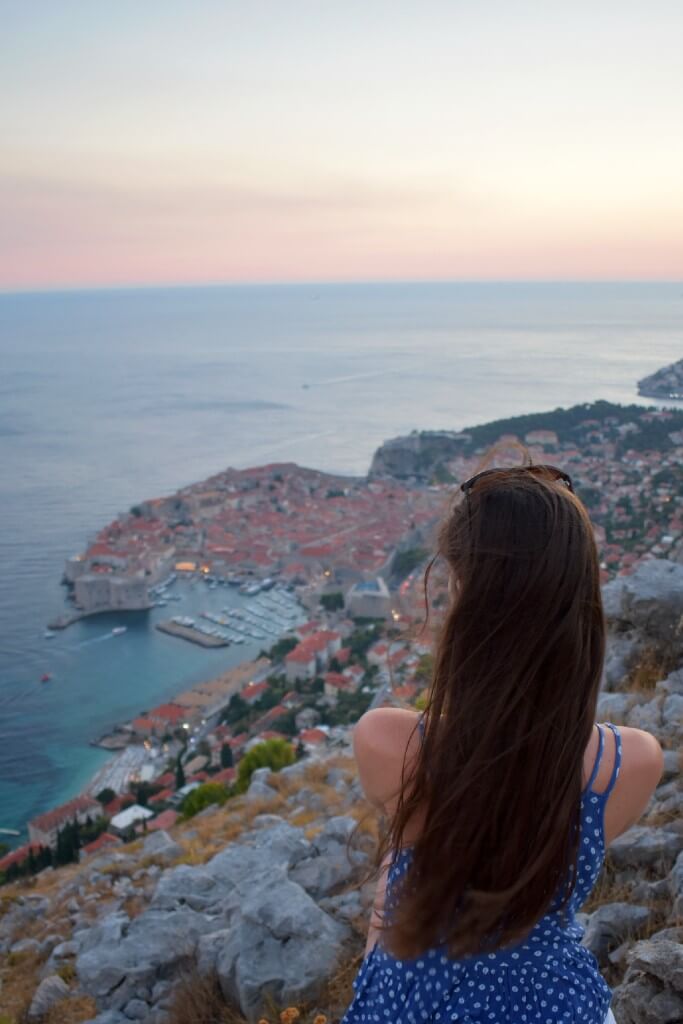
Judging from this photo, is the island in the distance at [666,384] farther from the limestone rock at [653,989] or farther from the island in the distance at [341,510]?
the limestone rock at [653,989]

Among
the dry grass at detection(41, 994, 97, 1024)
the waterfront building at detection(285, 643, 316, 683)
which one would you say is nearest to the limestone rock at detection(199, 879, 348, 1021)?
the dry grass at detection(41, 994, 97, 1024)

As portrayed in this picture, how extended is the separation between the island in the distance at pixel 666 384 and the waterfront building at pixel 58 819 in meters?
19.2

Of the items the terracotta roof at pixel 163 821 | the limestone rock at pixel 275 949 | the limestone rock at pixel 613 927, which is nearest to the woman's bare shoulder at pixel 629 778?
the limestone rock at pixel 613 927

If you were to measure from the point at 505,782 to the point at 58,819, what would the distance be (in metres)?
10.2

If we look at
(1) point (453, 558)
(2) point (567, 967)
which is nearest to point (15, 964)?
(2) point (567, 967)

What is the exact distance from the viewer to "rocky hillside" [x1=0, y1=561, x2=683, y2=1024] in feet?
6.43

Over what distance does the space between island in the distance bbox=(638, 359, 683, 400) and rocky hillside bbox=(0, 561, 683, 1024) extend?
66.1 ft

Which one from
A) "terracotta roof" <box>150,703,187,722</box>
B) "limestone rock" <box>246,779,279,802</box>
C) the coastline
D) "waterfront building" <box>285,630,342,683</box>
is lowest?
the coastline

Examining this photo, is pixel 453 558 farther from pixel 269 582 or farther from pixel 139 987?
pixel 269 582

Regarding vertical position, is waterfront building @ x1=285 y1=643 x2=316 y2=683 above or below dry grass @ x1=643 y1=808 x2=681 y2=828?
below

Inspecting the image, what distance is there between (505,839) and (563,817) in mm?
79

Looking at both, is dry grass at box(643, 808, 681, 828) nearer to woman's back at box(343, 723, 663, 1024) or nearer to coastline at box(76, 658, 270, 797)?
woman's back at box(343, 723, 663, 1024)

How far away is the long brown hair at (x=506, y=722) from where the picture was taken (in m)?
0.88

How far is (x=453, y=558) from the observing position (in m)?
0.94
